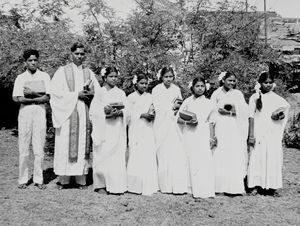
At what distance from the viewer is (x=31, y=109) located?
6.69m

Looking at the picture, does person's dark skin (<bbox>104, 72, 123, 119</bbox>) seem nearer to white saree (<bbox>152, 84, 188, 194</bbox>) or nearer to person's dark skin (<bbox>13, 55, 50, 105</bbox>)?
white saree (<bbox>152, 84, 188, 194</bbox>)

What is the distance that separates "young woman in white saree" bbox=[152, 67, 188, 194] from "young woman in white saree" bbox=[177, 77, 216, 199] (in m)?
0.14

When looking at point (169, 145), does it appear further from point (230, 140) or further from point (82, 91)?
point (82, 91)

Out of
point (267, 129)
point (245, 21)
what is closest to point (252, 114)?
point (267, 129)

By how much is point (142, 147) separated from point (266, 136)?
1946mm

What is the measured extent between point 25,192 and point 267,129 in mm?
3935

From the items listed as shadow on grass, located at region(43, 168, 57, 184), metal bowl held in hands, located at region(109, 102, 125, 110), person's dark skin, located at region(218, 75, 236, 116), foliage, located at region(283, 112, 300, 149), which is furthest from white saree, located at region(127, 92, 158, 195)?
foliage, located at region(283, 112, 300, 149)

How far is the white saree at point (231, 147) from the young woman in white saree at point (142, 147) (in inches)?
40.3

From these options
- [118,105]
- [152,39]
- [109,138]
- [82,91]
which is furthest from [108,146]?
[152,39]

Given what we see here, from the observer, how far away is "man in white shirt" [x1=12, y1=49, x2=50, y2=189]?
263 inches

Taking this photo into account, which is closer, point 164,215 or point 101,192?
point 164,215

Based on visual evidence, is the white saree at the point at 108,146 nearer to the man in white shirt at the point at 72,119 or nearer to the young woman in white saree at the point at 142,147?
the young woman in white saree at the point at 142,147

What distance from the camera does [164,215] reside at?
5.54 metres

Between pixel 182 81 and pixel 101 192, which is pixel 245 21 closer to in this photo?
pixel 182 81
